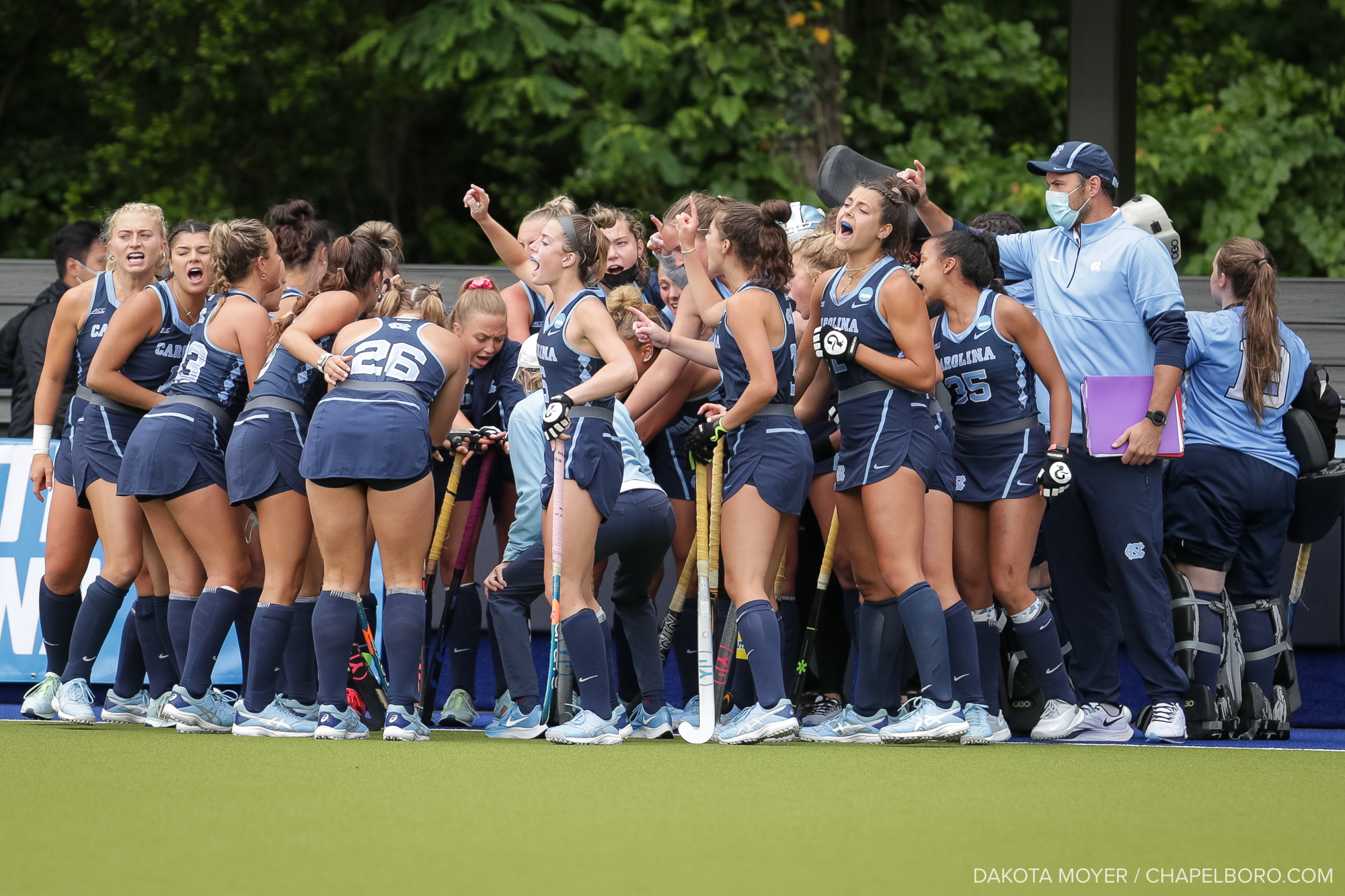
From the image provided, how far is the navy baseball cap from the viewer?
5.30 meters

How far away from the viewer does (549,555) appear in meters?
4.85

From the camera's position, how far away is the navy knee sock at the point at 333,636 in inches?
186

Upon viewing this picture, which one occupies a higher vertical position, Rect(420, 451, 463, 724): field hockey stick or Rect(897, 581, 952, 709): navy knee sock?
Rect(420, 451, 463, 724): field hockey stick

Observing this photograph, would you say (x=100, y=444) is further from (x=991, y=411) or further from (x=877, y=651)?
(x=991, y=411)

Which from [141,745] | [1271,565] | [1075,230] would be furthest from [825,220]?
[141,745]

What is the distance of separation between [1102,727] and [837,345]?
5.59ft

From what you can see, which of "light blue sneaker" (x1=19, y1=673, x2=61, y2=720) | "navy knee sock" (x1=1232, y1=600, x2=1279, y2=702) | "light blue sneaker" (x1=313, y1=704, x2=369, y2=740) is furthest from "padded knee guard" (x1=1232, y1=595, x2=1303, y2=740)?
"light blue sneaker" (x1=19, y1=673, x2=61, y2=720)

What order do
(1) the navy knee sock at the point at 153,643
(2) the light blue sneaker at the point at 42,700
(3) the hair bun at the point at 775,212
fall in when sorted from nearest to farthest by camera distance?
(3) the hair bun at the point at 775,212
(1) the navy knee sock at the point at 153,643
(2) the light blue sneaker at the point at 42,700

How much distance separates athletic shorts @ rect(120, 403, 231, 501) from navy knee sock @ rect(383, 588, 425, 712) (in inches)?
33.0

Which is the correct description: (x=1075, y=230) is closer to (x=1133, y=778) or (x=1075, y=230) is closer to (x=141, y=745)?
(x=1133, y=778)

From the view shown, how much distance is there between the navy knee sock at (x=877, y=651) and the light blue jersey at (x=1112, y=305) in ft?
3.05

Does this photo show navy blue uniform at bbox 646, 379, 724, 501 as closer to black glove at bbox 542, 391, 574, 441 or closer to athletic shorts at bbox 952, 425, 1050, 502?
black glove at bbox 542, 391, 574, 441

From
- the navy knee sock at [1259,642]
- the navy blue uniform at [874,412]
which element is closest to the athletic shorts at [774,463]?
the navy blue uniform at [874,412]

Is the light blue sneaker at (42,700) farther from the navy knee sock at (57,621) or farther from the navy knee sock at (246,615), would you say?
the navy knee sock at (246,615)
